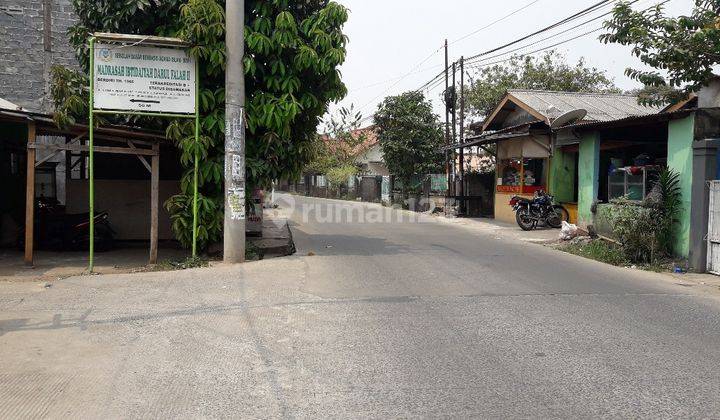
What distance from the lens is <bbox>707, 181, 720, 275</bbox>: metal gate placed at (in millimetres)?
9914

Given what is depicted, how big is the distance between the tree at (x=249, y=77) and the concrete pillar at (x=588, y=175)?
7.38 m

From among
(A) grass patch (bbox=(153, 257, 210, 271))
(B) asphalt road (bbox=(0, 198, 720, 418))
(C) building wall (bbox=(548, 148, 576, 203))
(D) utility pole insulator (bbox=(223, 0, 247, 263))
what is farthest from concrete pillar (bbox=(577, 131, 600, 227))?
(A) grass patch (bbox=(153, 257, 210, 271))

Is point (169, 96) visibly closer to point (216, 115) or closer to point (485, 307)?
point (216, 115)

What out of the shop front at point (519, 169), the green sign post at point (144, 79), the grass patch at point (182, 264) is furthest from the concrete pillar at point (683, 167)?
the green sign post at point (144, 79)

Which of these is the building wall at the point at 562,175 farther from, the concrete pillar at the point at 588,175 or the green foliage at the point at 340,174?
the green foliage at the point at 340,174

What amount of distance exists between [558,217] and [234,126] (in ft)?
37.7

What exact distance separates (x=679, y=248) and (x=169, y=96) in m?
10.0

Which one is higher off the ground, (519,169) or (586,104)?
(586,104)

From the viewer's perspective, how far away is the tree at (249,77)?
10297mm

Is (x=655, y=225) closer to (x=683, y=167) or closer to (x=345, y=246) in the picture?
(x=683, y=167)

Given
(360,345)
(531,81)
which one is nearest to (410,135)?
(531,81)

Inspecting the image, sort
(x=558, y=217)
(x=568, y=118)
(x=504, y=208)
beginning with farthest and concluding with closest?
1. (x=504, y=208)
2. (x=558, y=217)
3. (x=568, y=118)

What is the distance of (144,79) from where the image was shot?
10.2 m

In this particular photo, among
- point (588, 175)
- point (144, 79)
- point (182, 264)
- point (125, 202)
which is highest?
point (144, 79)
